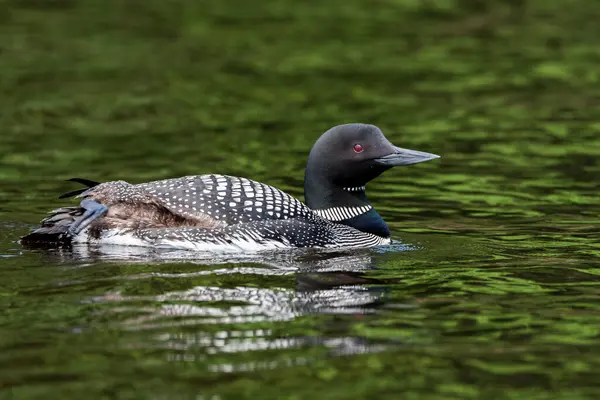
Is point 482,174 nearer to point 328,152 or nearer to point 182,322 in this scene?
point 328,152

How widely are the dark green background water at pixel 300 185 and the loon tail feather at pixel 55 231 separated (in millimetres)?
160

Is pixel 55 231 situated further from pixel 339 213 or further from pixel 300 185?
pixel 300 185

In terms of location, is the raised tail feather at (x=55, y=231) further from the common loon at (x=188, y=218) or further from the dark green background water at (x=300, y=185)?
the dark green background water at (x=300, y=185)

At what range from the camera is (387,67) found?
47.1 ft

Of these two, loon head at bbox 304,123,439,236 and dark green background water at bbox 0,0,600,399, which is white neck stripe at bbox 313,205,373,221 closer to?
loon head at bbox 304,123,439,236

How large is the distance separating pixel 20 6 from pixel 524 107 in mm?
7933

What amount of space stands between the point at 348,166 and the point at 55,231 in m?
1.88

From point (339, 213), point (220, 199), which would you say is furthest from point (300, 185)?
point (220, 199)

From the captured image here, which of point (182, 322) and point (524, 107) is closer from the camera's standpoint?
point (182, 322)

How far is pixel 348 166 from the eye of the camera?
26.5ft

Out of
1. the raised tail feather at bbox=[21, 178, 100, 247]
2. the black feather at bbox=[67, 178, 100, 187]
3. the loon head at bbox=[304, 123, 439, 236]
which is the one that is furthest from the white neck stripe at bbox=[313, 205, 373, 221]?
the raised tail feather at bbox=[21, 178, 100, 247]

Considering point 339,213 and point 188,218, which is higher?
point 188,218

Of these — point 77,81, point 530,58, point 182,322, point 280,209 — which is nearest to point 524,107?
point 530,58

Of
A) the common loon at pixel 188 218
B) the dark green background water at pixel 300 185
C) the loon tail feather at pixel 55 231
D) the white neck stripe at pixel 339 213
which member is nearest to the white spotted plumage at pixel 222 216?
the common loon at pixel 188 218
